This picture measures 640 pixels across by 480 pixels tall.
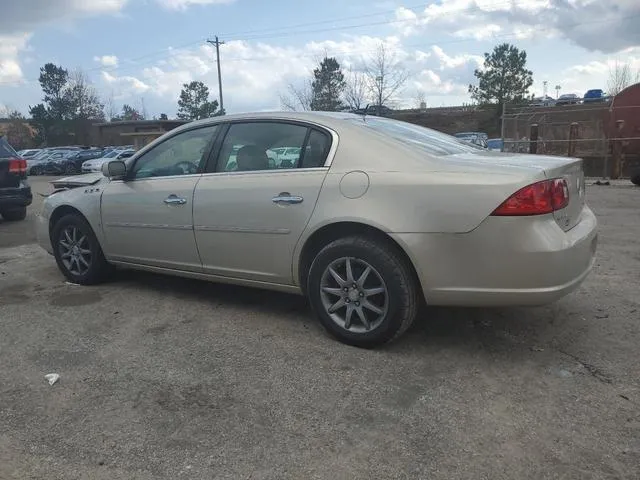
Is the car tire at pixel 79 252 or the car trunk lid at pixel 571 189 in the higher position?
the car trunk lid at pixel 571 189

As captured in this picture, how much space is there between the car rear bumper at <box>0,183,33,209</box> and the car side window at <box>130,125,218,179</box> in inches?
223

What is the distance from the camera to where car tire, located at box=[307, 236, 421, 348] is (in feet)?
11.2

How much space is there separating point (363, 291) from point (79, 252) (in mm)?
3061

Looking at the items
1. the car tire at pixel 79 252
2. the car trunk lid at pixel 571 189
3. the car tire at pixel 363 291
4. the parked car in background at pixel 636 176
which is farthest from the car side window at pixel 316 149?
the parked car in background at pixel 636 176

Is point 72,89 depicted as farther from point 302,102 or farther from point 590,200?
point 590,200

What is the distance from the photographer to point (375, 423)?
9.09 ft

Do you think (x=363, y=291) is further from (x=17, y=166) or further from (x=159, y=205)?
(x=17, y=166)

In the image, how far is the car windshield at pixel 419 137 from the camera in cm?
378

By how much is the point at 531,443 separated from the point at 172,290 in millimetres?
3454

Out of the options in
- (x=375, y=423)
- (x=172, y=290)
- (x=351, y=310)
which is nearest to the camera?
(x=375, y=423)

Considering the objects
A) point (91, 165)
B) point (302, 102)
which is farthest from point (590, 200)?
point (302, 102)

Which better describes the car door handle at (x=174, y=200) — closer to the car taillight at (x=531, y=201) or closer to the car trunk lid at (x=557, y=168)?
the car trunk lid at (x=557, y=168)

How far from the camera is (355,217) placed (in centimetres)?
348

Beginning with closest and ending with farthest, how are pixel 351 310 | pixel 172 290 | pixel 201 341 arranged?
pixel 351 310 < pixel 201 341 < pixel 172 290
